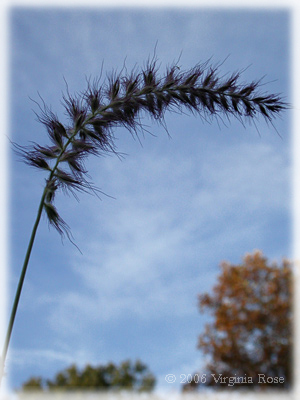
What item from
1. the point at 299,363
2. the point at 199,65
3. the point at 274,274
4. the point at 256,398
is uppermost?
the point at 274,274

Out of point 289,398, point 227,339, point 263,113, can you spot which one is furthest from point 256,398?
point 263,113

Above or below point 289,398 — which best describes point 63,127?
above

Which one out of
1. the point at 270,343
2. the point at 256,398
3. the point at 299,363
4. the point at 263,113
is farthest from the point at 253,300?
the point at 263,113

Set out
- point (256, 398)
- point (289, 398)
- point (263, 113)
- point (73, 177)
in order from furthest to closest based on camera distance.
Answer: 1. point (289, 398)
2. point (256, 398)
3. point (263, 113)
4. point (73, 177)

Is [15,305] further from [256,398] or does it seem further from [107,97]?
[256,398]

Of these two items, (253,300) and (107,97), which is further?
(253,300)

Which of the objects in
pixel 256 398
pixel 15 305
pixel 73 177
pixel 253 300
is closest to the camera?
pixel 15 305
